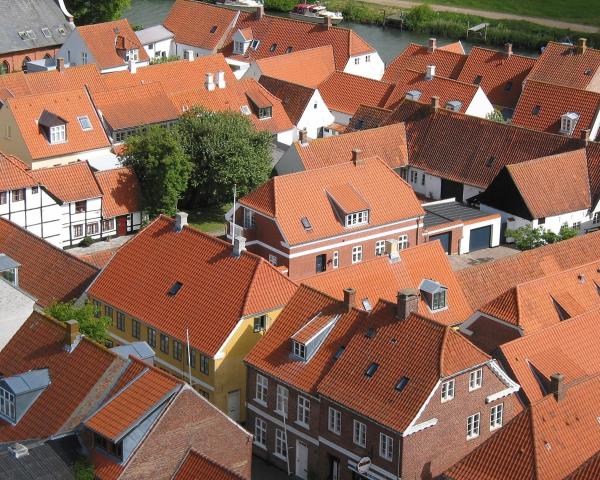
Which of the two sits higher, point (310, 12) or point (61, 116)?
point (61, 116)

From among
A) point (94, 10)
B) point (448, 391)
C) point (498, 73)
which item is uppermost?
point (448, 391)

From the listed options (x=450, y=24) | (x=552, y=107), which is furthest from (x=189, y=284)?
(x=450, y=24)

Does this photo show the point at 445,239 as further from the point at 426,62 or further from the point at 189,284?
the point at 426,62

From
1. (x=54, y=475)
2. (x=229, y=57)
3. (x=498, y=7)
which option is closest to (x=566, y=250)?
(x=54, y=475)

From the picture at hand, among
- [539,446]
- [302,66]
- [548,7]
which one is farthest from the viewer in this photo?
[548,7]

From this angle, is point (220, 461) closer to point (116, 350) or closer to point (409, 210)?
point (116, 350)

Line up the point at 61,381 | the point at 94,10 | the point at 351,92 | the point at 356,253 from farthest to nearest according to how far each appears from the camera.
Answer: the point at 94,10 → the point at 351,92 → the point at 356,253 → the point at 61,381

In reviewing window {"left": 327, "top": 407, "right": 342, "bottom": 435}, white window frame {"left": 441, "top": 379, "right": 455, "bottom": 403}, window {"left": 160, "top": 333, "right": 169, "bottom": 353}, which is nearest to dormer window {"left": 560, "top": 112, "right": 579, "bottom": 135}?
window {"left": 160, "top": 333, "right": 169, "bottom": 353}

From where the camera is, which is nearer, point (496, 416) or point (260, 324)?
point (496, 416)
